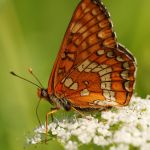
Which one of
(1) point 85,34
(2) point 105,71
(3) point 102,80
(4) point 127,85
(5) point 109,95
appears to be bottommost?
(5) point 109,95

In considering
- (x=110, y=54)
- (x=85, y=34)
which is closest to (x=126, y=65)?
(x=110, y=54)

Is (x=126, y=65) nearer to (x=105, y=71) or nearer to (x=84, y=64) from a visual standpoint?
(x=105, y=71)

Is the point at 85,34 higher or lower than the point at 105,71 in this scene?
higher

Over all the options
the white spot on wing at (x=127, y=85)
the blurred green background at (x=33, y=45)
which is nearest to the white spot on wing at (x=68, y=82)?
the white spot on wing at (x=127, y=85)

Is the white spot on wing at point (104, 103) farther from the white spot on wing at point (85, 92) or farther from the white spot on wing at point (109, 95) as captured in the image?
the white spot on wing at point (85, 92)

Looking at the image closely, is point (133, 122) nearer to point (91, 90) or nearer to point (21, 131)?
point (91, 90)

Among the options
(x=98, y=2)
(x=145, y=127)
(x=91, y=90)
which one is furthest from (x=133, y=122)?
(x=98, y=2)

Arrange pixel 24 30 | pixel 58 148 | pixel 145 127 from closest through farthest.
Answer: pixel 145 127 < pixel 58 148 < pixel 24 30

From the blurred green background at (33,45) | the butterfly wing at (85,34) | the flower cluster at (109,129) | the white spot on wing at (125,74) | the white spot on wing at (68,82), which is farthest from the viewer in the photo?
the blurred green background at (33,45)
